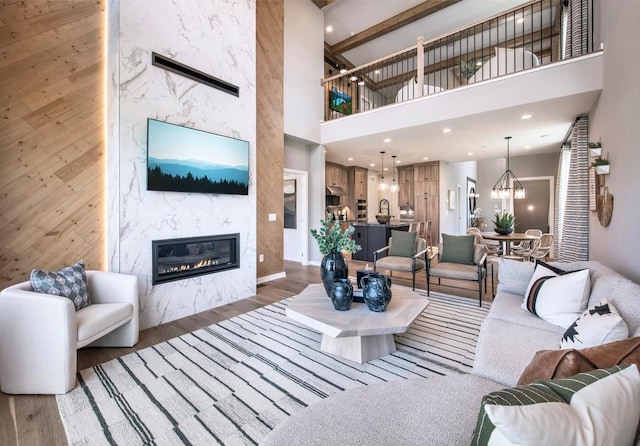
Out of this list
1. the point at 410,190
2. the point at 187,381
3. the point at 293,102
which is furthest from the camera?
the point at 410,190

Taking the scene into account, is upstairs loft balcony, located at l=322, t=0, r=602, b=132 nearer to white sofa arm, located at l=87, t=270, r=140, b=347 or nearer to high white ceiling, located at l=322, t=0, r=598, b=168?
high white ceiling, located at l=322, t=0, r=598, b=168

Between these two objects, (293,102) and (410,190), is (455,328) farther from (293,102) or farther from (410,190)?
(410,190)

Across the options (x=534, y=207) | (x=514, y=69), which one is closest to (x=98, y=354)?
(x=514, y=69)

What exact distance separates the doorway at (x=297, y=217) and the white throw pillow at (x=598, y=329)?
203 inches

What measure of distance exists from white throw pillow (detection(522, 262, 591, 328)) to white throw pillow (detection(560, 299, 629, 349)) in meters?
0.42

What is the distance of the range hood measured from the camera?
8198mm

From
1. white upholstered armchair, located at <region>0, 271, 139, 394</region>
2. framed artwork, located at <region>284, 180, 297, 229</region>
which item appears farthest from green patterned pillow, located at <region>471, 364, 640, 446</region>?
framed artwork, located at <region>284, 180, 297, 229</region>

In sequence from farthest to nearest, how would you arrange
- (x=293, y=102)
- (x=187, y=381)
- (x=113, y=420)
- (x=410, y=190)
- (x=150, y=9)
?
(x=410, y=190)
(x=293, y=102)
(x=150, y=9)
(x=187, y=381)
(x=113, y=420)

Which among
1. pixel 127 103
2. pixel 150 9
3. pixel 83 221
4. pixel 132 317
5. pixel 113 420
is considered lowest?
pixel 113 420

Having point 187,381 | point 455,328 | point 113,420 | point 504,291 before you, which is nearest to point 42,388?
point 113,420

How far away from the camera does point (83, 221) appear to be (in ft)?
9.37

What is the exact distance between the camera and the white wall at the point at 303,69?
18.1 feet

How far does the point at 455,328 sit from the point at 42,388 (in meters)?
3.61

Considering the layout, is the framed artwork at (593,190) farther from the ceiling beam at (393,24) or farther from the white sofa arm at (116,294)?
the white sofa arm at (116,294)
